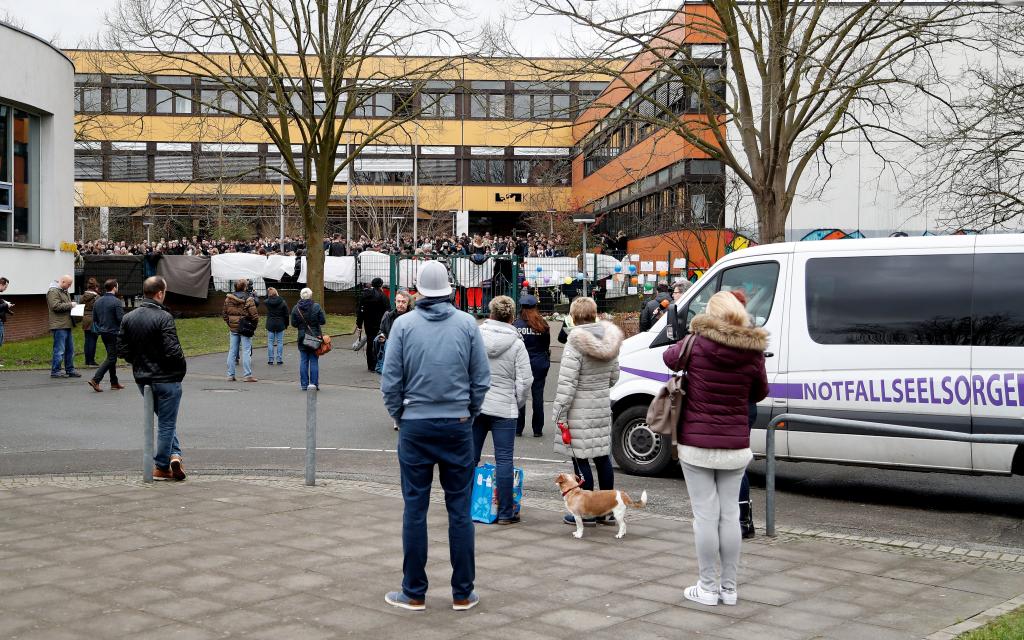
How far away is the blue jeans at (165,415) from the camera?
10.0m

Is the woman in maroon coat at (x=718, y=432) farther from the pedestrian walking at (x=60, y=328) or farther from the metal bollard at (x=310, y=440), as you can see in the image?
the pedestrian walking at (x=60, y=328)

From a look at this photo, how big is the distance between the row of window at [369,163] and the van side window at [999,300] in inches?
2150

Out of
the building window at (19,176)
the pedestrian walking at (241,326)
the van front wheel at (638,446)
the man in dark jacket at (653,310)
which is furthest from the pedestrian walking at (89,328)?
the van front wheel at (638,446)

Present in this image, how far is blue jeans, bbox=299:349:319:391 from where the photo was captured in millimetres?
18008

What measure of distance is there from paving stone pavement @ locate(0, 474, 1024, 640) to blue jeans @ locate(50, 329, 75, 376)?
11541 millimetres

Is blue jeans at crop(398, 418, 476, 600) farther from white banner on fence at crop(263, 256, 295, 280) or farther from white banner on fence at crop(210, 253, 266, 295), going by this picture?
white banner on fence at crop(263, 256, 295, 280)

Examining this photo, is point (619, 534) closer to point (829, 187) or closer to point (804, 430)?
point (804, 430)

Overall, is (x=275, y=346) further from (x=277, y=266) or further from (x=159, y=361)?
(x=159, y=361)

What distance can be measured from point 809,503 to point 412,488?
5.28 meters

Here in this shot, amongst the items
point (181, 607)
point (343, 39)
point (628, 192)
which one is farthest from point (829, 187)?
point (181, 607)

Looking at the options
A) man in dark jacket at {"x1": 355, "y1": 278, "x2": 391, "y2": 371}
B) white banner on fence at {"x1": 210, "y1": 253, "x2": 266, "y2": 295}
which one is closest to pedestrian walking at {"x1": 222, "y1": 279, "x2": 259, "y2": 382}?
man in dark jacket at {"x1": 355, "y1": 278, "x2": 391, "y2": 371}

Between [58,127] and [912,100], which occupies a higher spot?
[912,100]

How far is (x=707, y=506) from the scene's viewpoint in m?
6.41

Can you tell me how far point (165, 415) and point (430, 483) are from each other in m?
4.87
